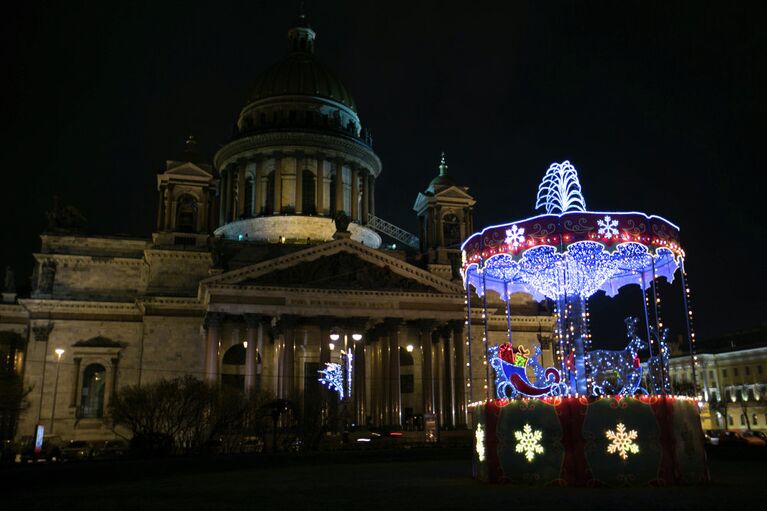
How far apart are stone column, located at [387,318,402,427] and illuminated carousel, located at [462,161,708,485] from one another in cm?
2053

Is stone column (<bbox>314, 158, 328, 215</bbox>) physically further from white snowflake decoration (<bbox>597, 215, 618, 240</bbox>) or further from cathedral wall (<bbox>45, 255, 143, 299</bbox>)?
white snowflake decoration (<bbox>597, 215, 618, 240</bbox>)

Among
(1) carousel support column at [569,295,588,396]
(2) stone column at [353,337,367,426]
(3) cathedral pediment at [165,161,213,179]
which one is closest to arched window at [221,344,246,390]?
(2) stone column at [353,337,367,426]

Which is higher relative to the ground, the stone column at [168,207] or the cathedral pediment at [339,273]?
the stone column at [168,207]

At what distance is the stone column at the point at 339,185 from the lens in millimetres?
55812

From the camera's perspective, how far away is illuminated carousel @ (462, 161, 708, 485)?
1594 cm

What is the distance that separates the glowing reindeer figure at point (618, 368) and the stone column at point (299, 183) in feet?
123

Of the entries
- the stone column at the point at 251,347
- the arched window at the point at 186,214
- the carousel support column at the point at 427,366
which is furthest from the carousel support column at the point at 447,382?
the arched window at the point at 186,214

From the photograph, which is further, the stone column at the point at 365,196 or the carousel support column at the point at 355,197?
the stone column at the point at 365,196

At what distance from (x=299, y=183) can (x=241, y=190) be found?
5044mm

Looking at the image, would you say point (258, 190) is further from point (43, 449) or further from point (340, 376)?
point (43, 449)

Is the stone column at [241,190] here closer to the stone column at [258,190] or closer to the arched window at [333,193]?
the stone column at [258,190]

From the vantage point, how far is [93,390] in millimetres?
43125

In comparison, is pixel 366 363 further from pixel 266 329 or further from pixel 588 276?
pixel 588 276

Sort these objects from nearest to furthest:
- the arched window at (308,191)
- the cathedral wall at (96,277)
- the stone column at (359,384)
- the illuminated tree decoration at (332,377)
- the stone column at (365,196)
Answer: the illuminated tree decoration at (332,377)
the stone column at (359,384)
the cathedral wall at (96,277)
the arched window at (308,191)
the stone column at (365,196)
